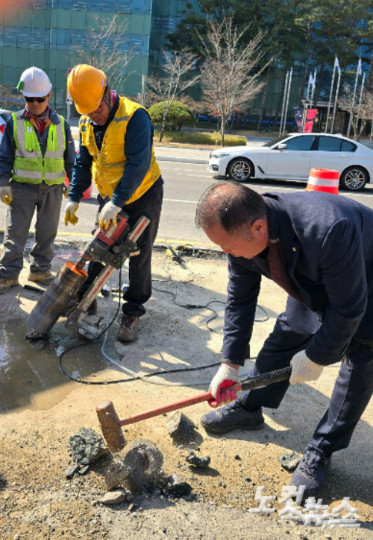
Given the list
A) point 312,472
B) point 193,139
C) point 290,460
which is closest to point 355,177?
point 290,460

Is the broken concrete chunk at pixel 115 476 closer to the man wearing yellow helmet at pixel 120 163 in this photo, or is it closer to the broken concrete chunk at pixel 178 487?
the broken concrete chunk at pixel 178 487

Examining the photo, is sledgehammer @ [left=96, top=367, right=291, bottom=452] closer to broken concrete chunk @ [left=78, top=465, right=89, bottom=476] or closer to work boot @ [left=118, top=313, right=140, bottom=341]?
broken concrete chunk @ [left=78, top=465, right=89, bottom=476]

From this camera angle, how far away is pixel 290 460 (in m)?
2.72

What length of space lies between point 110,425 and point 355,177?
1162 cm

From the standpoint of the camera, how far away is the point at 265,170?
12398 mm

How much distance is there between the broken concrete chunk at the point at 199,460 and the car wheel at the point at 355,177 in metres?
11.2

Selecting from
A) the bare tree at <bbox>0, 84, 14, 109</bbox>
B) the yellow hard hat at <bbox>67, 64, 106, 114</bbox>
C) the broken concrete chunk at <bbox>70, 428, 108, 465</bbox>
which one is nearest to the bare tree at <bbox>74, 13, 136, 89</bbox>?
the bare tree at <bbox>0, 84, 14, 109</bbox>

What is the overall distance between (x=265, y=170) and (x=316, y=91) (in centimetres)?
3138

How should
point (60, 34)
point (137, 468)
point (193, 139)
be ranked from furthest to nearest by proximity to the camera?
1. point (60, 34)
2. point (193, 139)
3. point (137, 468)

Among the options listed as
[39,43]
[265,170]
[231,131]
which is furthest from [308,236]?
[39,43]

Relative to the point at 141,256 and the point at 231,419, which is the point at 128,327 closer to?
the point at 141,256

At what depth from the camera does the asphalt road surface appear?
6781mm

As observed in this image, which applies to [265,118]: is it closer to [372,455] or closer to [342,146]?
[342,146]

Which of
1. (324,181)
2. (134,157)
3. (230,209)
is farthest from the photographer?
(324,181)
